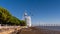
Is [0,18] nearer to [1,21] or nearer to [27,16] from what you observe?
[1,21]

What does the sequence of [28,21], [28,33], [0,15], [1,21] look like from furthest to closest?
1. [28,21]
2. [1,21]
3. [0,15]
4. [28,33]

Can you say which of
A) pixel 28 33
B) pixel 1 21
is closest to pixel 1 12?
pixel 1 21

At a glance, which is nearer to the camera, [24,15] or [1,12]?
[1,12]

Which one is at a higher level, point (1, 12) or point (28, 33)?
point (1, 12)

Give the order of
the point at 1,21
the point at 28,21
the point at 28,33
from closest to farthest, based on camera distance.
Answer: the point at 28,33 < the point at 1,21 < the point at 28,21

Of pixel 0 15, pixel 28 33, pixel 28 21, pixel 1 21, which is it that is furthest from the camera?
pixel 28 21

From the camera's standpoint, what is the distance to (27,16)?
18038 centimetres

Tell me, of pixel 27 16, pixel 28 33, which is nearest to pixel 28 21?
pixel 27 16

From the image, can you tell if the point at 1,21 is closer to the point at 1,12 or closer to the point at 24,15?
the point at 1,12

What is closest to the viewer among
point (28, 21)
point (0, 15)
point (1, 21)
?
point (0, 15)

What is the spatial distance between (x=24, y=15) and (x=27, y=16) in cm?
433

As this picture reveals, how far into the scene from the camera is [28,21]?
17350 cm

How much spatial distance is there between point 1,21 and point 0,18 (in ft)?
13.7

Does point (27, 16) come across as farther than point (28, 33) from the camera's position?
Yes
